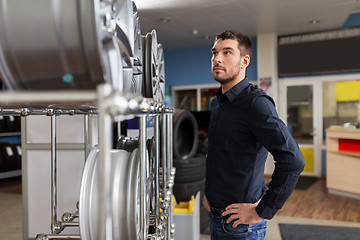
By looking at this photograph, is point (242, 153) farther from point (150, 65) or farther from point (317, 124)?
point (317, 124)

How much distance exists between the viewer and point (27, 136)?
2160 mm

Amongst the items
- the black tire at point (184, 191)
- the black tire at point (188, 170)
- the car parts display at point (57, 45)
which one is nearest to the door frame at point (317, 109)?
the black tire at point (188, 170)

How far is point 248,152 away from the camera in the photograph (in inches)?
57.0

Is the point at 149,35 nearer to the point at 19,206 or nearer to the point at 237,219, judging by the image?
the point at 237,219

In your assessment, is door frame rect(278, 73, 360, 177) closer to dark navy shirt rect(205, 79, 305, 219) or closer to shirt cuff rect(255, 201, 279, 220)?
dark navy shirt rect(205, 79, 305, 219)

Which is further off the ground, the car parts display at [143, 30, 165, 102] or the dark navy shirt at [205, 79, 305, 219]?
the car parts display at [143, 30, 165, 102]

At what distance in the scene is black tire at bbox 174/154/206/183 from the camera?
3.09 meters

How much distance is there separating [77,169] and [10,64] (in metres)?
1.64

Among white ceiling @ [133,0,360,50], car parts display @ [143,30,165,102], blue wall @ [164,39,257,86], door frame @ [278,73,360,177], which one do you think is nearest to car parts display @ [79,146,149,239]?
car parts display @ [143,30,165,102]

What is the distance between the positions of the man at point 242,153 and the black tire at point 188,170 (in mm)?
1426

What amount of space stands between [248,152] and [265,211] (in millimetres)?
271

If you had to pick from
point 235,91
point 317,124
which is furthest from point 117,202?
point 317,124

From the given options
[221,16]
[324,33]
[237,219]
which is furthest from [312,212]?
[324,33]

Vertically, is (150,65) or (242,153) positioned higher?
(150,65)
